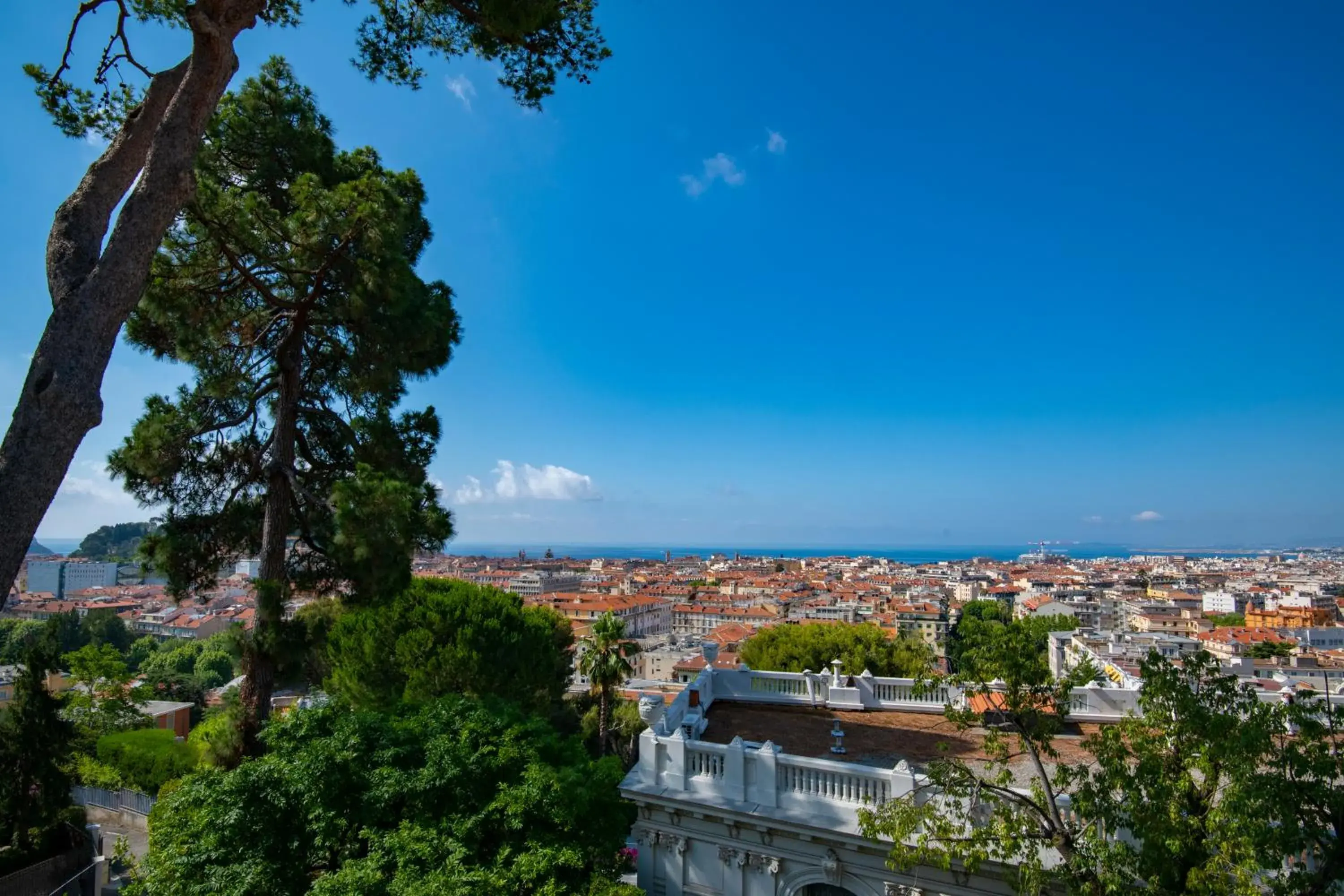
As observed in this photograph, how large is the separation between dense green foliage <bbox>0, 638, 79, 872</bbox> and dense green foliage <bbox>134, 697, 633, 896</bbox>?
11.4m

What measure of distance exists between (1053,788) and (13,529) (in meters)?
9.90

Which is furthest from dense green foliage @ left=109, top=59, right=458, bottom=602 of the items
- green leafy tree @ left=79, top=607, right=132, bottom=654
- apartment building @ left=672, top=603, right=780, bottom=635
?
apartment building @ left=672, top=603, right=780, bottom=635

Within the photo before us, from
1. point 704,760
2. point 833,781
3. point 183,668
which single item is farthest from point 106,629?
point 833,781

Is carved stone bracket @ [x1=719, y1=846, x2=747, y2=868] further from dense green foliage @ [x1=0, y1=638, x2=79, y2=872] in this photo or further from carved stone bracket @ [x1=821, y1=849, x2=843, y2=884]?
dense green foliage @ [x1=0, y1=638, x2=79, y2=872]

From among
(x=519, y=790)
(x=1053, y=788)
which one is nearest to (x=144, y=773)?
(x=519, y=790)

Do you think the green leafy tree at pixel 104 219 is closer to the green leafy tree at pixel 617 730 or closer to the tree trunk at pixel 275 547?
the tree trunk at pixel 275 547

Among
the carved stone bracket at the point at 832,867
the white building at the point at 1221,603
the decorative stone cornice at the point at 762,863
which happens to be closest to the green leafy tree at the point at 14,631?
the decorative stone cornice at the point at 762,863

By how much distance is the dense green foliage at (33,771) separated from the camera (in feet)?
48.2

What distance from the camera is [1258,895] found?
466 centimetres

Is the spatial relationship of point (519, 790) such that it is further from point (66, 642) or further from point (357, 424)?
point (66, 642)

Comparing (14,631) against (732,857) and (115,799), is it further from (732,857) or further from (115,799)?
(732,857)

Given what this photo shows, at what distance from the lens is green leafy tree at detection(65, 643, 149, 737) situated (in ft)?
76.3

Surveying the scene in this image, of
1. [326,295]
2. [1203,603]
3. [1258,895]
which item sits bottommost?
[1203,603]

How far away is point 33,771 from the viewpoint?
15156 millimetres
